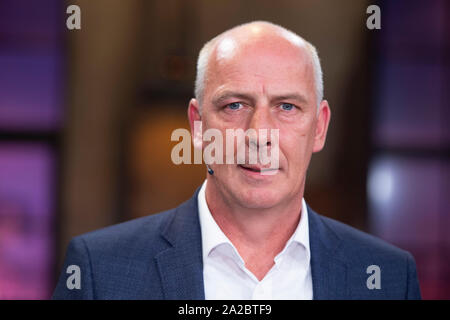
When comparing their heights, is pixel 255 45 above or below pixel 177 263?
above

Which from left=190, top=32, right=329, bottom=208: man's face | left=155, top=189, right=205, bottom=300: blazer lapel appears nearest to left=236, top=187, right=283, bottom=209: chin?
left=190, top=32, right=329, bottom=208: man's face

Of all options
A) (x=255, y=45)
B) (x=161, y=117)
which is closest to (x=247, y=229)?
(x=255, y=45)

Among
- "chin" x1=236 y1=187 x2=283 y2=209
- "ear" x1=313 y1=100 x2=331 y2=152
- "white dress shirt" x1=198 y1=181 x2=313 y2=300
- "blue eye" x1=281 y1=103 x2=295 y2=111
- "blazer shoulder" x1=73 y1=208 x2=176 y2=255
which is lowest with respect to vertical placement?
"white dress shirt" x1=198 y1=181 x2=313 y2=300

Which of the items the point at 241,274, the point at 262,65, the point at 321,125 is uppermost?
the point at 262,65

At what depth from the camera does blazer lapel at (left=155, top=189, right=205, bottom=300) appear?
104cm

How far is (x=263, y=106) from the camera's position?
1.05 m

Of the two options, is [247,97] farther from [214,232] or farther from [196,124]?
[214,232]

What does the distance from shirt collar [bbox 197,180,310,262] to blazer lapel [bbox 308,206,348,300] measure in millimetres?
16

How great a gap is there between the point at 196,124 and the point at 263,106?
0.16m

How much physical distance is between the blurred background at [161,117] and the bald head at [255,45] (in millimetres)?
1501

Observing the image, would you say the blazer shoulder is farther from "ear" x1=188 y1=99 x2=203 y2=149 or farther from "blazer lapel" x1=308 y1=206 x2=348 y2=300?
"blazer lapel" x1=308 y1=206 x2=348 y2=300

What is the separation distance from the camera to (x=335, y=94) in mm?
2654

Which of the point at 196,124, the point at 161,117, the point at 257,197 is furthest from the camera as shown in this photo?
the point at 161,117

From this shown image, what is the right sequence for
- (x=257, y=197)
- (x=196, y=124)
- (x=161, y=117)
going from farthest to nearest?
(x=161, y=117), (x=196, y=124), (x=257, y=197)
